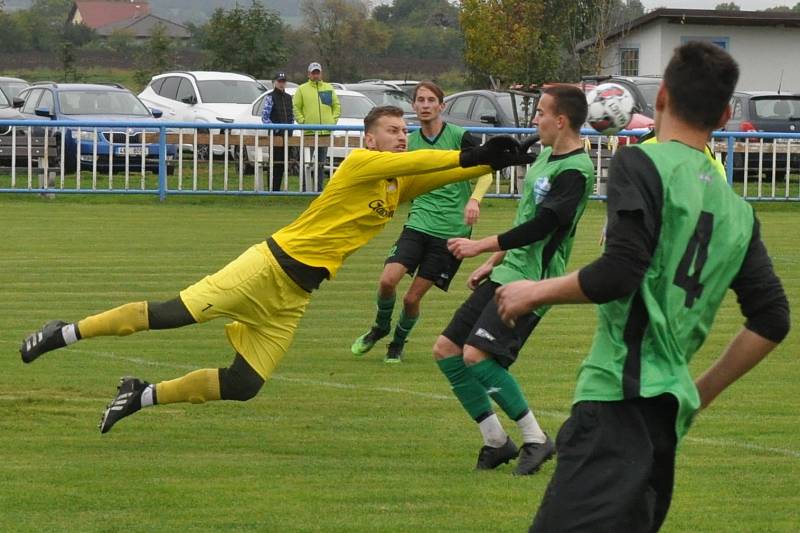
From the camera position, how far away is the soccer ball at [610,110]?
6965mm

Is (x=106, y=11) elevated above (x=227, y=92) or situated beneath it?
elevated above

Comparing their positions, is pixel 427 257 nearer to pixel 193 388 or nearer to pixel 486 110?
pixel 193 388

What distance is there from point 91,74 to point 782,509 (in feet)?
213

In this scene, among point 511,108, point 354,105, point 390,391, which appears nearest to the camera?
point 390,391

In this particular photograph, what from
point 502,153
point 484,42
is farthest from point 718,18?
point 502,153

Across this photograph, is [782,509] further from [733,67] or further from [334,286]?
[334,286]

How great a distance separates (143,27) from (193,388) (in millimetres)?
129428

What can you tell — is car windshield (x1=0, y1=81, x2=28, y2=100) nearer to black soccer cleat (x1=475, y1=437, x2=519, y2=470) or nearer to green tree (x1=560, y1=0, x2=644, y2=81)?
green tree (x1=560, y1=0, x2=644, y2=81)

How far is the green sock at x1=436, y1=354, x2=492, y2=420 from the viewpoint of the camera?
Answer: 24.6ft

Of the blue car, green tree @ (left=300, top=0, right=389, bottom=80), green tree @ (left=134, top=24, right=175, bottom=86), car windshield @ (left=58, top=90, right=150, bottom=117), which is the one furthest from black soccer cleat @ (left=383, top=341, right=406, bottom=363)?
green tree @ (left=300, top=0, right=389, bottom=80)

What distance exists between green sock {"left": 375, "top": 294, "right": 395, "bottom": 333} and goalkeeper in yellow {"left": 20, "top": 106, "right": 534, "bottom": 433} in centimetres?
294

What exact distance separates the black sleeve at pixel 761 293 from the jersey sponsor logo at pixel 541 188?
286cm

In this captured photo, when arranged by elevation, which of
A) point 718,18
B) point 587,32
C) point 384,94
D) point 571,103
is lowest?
point 384,94

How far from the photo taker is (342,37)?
61.3 m
